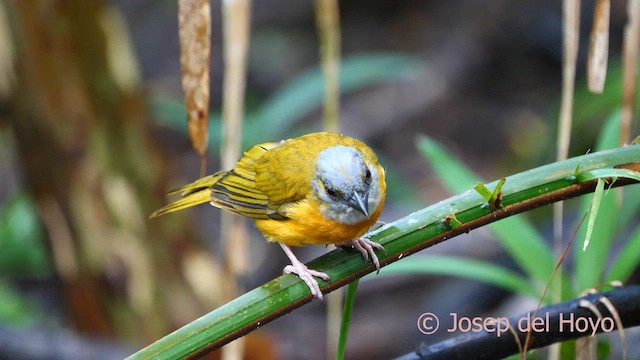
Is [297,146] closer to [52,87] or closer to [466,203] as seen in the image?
[466,203]

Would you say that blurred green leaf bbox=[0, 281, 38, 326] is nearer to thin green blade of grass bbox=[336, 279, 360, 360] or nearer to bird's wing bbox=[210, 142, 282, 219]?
bird's wing bbox=[210, 142, 282, 219]

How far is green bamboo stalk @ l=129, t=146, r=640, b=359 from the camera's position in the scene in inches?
57.1

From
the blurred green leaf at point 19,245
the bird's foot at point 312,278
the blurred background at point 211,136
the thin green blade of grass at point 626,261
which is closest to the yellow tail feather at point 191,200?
the blurred background at point 211,136

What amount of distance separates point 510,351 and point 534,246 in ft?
2.90

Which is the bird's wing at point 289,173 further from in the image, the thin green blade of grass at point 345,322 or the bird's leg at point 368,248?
the thin green blade of grass at point 345,322

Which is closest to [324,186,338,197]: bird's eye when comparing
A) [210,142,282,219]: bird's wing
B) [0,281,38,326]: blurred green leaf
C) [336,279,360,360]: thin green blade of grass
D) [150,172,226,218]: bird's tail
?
[210,142,282,219]: bird's wing

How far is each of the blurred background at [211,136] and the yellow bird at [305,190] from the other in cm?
30

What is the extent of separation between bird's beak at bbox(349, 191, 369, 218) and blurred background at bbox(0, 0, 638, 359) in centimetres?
54

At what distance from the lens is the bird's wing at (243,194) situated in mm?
2516

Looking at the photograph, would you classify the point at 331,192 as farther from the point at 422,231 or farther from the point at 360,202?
the point at 422,231

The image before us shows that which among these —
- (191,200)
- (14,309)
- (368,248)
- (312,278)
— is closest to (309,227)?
(191,200)

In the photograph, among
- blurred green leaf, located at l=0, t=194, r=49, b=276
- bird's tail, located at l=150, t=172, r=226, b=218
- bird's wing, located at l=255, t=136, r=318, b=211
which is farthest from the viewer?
blurred green leaf, located at l=0, t=194, r=49, b=276

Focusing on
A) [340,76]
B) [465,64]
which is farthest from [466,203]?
A: [465,64]

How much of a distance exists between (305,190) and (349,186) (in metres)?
0.23
